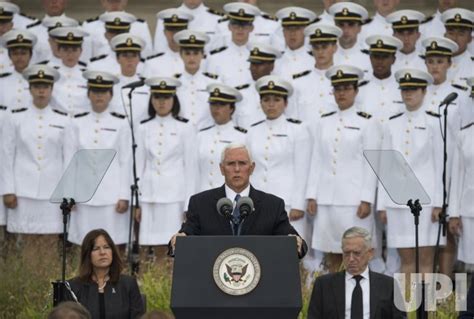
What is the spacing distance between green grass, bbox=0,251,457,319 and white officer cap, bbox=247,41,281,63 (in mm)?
2556

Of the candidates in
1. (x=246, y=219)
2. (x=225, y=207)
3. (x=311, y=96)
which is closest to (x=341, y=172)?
(x=311, y=96)

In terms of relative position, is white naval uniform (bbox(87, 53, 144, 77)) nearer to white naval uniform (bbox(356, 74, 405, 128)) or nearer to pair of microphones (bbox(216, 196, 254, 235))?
white naval uniform (bbox(356, 74, 405, 128))

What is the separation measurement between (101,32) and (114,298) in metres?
5.89

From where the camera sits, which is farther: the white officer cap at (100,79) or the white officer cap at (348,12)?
the white officer cap at (348,12)

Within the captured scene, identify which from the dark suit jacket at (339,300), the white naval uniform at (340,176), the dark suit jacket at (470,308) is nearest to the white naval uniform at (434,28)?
the white naval uniform at (340,176)

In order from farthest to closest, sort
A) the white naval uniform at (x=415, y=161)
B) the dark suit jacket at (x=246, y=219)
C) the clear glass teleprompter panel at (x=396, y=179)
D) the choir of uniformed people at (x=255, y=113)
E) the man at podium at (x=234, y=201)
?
the choir of uniformed people at (x=255, y=113) < the white naval uniform at (x=415, y=161) < the clear glass teleprompter panel at (x=396, y=179) < the dark suit jacket at (x=246, y=219) < the man at podium at (x=234, y=201)

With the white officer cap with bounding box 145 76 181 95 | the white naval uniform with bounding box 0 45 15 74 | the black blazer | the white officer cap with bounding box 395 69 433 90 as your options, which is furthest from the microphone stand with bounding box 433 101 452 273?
the white naval uniform with bounding box 0 45 15 74

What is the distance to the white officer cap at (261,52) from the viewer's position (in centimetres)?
1334

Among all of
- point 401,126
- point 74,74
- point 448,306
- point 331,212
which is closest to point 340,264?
point 331,212

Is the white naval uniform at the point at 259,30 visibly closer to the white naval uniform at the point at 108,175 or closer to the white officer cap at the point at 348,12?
the white officer cap at the point at 348,12

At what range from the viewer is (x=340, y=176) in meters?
12.8

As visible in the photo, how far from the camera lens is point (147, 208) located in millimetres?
13164

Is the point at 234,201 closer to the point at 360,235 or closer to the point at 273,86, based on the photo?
the point at 360,235

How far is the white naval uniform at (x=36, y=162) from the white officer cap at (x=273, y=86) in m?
2.06
